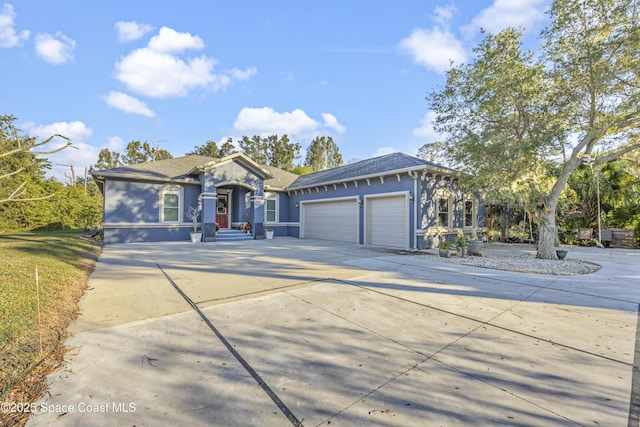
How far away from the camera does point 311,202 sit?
16094mm

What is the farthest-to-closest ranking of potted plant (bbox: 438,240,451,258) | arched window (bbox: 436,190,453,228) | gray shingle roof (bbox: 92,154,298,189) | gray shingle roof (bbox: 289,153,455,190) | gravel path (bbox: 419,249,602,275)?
1. gray shingle roof (bbox: 92,154,298,189)
2. arched window (bbox: 436,190,453,228)
3. gray shingle roof (bbox: 289,153,455,190)
4. potted plant (bbox: 438,240,451,258)
5. gravel path (bbox: 419,249,602,275)

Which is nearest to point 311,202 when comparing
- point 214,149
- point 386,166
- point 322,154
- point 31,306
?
point 386,166

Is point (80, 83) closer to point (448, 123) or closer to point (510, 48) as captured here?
point (448, 123)

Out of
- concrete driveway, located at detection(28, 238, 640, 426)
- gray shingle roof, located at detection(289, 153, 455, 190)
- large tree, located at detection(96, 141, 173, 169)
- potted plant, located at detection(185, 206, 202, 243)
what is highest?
large tree, located at detection(96, 141, 173, 169)

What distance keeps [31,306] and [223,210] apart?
1282cm

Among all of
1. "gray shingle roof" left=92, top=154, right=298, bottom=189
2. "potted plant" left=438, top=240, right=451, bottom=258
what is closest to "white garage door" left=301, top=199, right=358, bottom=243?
"gray shingle roof" left=92, top=154, right=298, bottom=189

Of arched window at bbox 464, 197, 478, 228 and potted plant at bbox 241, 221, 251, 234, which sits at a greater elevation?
arched window at bbox 464, 197, 478, 228

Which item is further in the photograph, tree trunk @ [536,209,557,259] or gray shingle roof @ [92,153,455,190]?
gray shingle roof @ [92,153,455,190]

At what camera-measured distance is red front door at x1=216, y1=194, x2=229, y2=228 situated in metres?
16.1

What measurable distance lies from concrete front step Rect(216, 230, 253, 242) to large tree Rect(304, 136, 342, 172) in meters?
22.5

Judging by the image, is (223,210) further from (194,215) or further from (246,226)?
(194,215)

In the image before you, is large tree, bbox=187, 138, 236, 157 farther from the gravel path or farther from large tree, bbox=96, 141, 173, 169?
the gravel path

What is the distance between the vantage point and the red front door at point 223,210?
635 inches

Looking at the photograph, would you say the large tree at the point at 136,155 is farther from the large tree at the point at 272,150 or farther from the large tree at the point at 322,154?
the large tree at the point at 322,154
